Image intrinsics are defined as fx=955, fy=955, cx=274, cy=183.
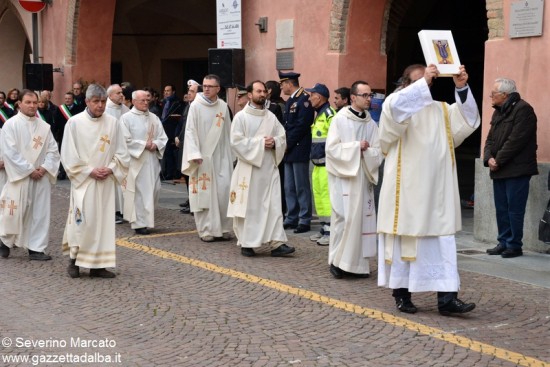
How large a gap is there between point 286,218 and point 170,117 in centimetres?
556

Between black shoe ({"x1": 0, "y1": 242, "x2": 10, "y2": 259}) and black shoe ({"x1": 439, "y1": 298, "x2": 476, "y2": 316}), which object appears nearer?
black shoe ({"x1": 439, "y1": 298, "x2": 476, "y2": 316})

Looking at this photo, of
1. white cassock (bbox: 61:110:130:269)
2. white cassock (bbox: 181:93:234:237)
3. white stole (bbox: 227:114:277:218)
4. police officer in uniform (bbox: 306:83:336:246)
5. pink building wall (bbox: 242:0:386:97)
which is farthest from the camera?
pink building wall (bbox: 242:0:386:97)

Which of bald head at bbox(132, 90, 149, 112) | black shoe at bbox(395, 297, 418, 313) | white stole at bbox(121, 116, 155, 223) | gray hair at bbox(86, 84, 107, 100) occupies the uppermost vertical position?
gray hair at bbox(86, 84, 107, 100)

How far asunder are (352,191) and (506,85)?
2149 mm

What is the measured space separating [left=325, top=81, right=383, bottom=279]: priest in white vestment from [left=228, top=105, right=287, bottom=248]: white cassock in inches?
48.7

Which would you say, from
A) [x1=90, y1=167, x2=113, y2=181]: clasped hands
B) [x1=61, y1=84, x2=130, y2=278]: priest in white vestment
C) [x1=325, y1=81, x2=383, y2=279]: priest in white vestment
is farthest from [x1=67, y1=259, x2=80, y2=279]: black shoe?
[x1=325, y1=81, x2=383, y2=279]: priest in white vestment

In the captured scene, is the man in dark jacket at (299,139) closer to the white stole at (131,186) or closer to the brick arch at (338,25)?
the white stole at (131,186)

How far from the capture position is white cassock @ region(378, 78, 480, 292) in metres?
6.83

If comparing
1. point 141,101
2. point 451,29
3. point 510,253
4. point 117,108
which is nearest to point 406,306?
point 510,253

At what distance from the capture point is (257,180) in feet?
32.1

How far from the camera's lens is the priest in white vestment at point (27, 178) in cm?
938

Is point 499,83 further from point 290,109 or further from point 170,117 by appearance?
point 170,117

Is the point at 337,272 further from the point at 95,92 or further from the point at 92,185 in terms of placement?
the point at 95,92

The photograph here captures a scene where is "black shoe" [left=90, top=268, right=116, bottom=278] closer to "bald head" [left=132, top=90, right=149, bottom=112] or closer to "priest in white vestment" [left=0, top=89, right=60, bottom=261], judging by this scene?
"priest in white vestment" [left=0, top=89, right=60, bottom=261]
